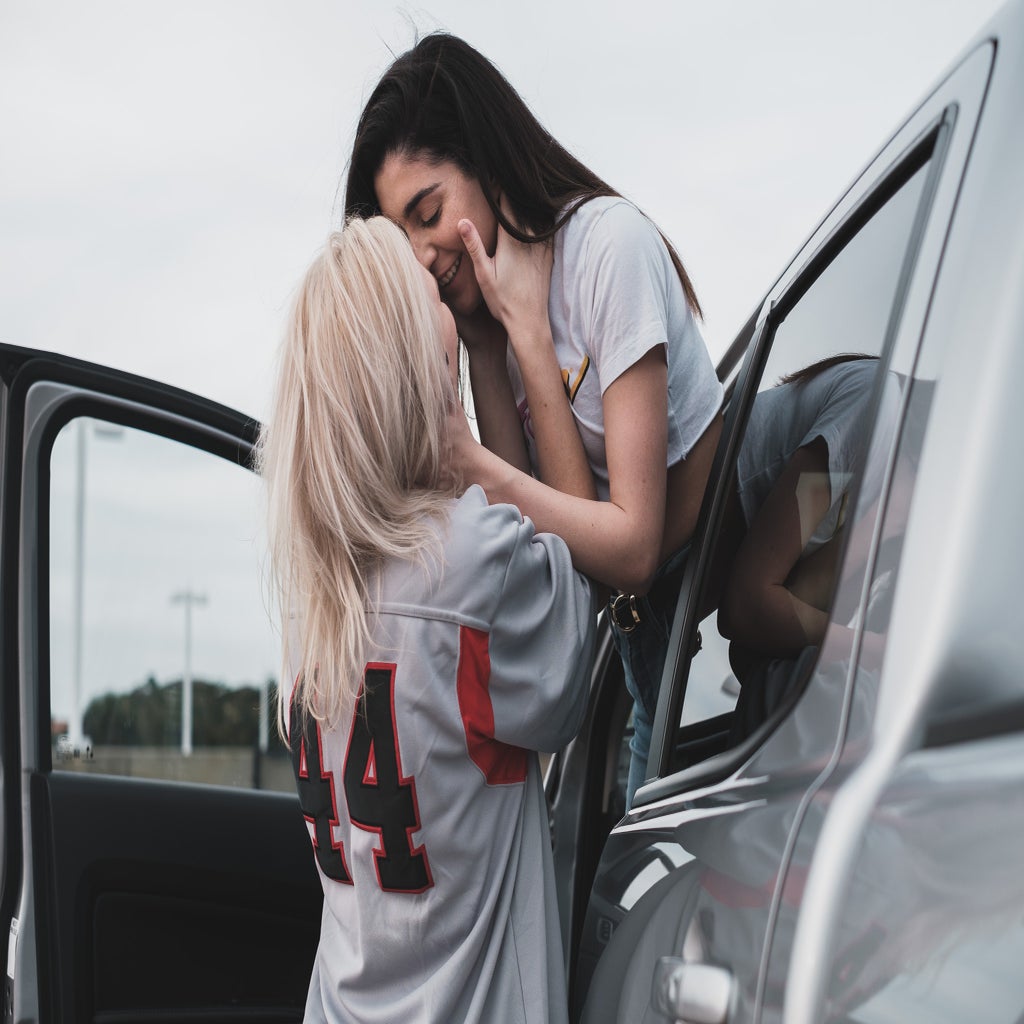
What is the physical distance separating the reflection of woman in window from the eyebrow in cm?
68

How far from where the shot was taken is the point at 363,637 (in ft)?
4.73

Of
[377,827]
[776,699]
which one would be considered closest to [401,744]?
[377,827]

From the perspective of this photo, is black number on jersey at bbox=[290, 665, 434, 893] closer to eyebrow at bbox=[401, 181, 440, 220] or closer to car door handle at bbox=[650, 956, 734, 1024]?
car door handle at bbox=[650, 956, 734, 1024]

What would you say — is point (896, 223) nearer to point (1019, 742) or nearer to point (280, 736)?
point (1019, 742)

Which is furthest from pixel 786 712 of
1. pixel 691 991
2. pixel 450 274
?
pixel 450 274

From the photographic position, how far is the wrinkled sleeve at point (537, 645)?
1468mm

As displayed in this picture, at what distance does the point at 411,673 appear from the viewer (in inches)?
56.3

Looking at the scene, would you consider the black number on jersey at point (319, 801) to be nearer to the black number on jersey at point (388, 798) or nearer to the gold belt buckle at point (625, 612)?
the black number on jersey at point (388, 798)

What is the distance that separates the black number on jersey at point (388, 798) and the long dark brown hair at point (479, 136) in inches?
31.4

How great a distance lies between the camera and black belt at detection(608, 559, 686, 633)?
1.83 m

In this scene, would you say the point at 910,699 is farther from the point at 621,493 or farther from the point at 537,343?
the point at 537,343

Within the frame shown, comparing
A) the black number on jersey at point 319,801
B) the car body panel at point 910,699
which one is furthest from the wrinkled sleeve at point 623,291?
the black number on jersey at point 319,801

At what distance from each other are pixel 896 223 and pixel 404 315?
684 mm

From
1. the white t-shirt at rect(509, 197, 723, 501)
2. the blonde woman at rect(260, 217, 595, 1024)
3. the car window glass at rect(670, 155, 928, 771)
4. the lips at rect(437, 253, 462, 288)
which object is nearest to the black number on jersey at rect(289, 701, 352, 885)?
the blonde woman at rect(260, 217, 595, 1024)
